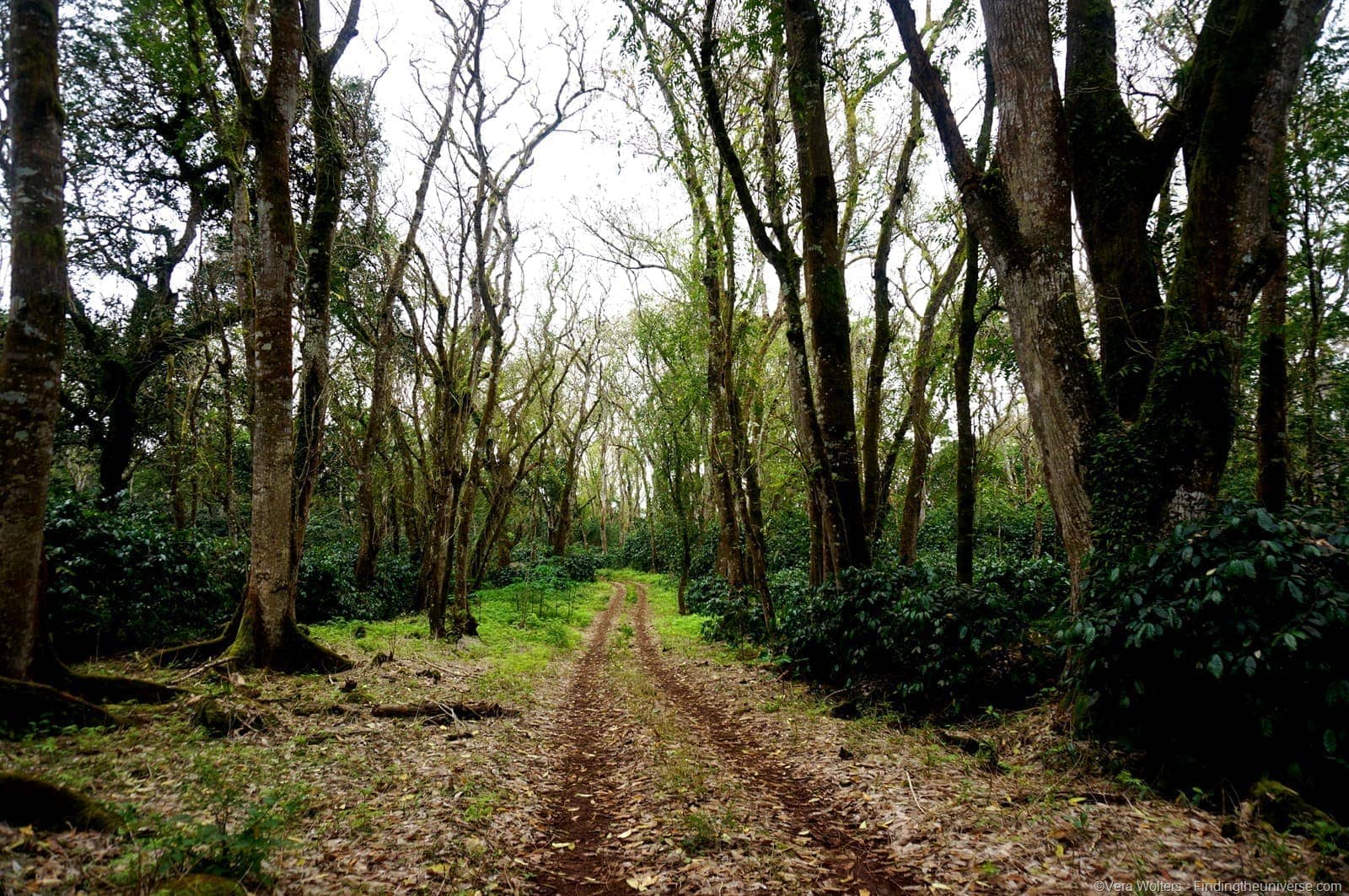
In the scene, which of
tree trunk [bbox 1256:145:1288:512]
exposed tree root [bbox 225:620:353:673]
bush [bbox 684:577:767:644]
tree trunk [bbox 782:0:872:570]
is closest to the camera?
tree trunk [bbox 1256:145:1288:512]

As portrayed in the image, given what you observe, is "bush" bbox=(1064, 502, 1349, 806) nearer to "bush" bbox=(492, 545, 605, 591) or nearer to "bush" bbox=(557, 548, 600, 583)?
"bush" bbox=(492, 545, 605, 591)

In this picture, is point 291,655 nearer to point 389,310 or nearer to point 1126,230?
point 389,310

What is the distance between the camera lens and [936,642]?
635 centimetres

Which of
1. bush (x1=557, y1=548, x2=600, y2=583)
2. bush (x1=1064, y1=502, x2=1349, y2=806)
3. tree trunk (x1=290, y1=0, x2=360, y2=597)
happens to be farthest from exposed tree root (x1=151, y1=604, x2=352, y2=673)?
bush (x1=557, y1=548, x2=600, y2=583)

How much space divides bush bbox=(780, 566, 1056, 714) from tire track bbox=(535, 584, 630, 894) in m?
→ 3.26

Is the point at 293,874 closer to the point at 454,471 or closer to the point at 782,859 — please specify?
the point at 782,859

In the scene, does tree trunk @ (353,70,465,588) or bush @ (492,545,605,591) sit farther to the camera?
bush @ (492,545,605,591)

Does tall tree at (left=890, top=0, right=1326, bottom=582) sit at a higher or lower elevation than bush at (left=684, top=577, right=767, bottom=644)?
higher

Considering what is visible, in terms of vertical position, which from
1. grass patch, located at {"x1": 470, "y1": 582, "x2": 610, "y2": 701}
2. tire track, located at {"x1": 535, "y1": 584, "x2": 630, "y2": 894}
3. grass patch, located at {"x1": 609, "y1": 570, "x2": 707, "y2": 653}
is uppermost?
tire track, located at {"x1": 535, "y1": 584, "x2": 630, "y2": 894}

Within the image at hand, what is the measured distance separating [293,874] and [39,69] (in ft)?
21.4

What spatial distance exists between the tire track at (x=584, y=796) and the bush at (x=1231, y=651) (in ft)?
12.6

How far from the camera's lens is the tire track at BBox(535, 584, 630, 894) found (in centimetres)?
358

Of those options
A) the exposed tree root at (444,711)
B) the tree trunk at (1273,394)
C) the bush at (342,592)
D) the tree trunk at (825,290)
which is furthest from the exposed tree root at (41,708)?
the tree trunk at (1273,394)

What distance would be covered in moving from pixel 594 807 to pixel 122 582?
318 inches
